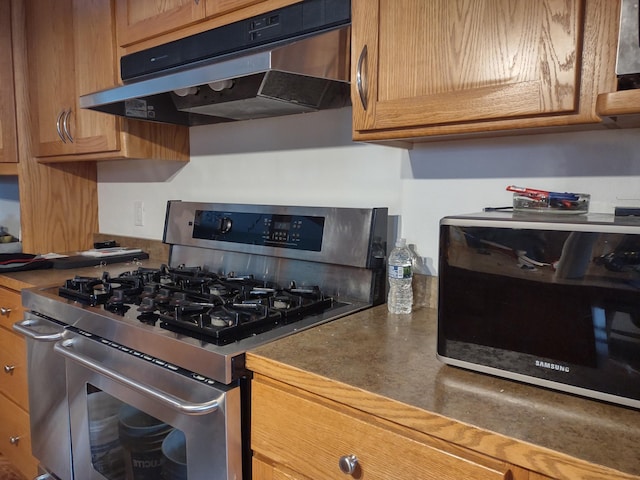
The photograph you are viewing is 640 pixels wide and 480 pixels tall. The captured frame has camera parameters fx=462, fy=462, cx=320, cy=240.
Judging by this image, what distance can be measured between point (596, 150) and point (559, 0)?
14.7 inches

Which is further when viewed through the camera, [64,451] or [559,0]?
[64,451]

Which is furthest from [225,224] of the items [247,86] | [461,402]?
[461,402]

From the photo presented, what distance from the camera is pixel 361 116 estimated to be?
39.8 inches

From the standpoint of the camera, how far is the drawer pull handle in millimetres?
738

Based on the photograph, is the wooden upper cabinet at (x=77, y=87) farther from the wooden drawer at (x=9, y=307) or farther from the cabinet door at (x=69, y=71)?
the wooden drawer at (x=9, y=307)

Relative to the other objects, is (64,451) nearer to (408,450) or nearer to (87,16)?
(408,450)

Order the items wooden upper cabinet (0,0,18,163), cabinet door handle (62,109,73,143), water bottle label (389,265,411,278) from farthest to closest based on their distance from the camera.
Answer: wooden upper cabinet (0,0,18,163)
cabinet door handle (62,109,73,143)
water bottle label (389,265,411,278)

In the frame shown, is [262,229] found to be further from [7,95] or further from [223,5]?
[7,95]

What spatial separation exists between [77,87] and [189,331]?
4.46 ft

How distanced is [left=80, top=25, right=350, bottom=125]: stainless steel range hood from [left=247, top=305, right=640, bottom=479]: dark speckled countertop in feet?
2.00

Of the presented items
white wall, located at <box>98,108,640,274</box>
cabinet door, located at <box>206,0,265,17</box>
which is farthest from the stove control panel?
cabinet door, located at <box>206,0,265,17</box>

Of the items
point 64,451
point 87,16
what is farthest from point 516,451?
point 87,16

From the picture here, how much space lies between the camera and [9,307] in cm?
164

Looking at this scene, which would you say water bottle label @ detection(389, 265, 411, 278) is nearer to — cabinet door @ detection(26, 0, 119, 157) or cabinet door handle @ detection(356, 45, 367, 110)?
cabinet door handle @ detection(356, 45, 367, 110)
